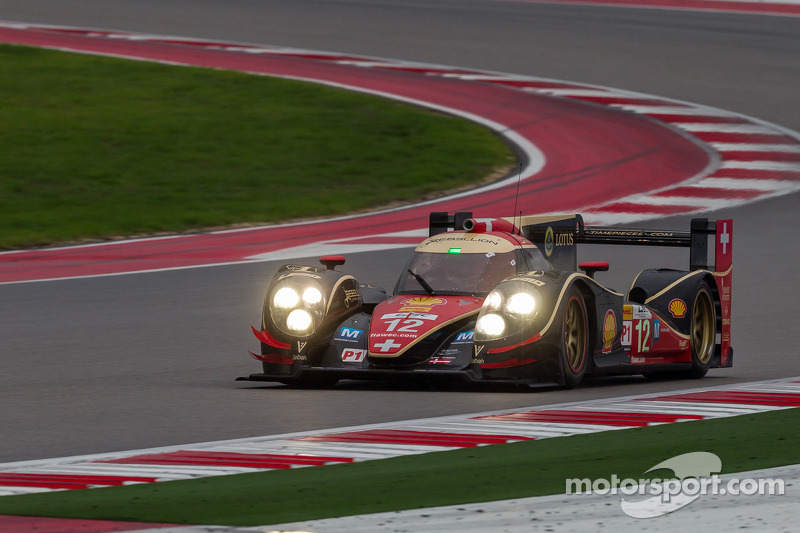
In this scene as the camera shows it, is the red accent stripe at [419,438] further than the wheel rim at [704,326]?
No

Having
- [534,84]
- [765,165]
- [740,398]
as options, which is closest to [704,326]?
[740,398]

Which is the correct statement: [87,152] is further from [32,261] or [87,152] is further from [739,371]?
[739,371]

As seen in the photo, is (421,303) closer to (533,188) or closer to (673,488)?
(673,488)

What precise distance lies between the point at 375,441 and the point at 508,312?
1.89 metres

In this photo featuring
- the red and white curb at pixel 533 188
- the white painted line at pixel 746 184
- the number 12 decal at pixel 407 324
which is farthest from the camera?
the white painted line at pixel 746 184

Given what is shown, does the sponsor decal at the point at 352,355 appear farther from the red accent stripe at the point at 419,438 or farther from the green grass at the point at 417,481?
the green grass at the point at 417,481

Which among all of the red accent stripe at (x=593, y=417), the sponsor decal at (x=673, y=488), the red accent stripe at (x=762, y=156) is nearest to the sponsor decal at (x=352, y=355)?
the red accent stripe at (x=593, y=417)

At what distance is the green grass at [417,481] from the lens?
552cm

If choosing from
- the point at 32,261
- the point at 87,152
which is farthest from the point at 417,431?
the point at 87,152

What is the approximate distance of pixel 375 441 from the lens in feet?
23.1

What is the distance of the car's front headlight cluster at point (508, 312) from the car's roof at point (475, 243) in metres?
0.75

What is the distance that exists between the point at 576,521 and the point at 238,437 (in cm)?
250

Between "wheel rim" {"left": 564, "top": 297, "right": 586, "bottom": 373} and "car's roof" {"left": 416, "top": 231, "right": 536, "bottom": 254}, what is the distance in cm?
68

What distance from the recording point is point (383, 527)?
516 cm
